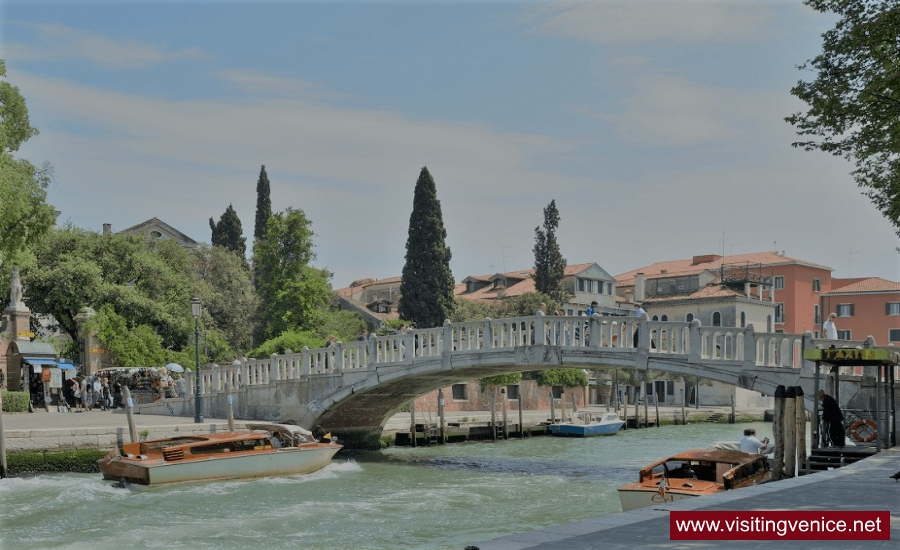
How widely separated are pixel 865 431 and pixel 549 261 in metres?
34.0

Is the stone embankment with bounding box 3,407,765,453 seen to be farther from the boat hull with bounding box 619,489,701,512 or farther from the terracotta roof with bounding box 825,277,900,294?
the terracotta roof with bounding box 825,277,900,294

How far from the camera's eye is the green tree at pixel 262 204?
50.9 m

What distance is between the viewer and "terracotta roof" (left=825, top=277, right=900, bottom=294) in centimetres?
5088

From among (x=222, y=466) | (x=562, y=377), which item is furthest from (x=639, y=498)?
(x=562, y=377)

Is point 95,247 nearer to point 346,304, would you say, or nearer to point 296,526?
point 346,304

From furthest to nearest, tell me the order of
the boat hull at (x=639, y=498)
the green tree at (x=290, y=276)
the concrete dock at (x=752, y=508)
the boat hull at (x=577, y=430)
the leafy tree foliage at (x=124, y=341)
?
1. the green tree at (x=290, y=276)
2. the boat hull at (x=577, y=430)
3. the leafy tree foliage at (x=124, y=341)
4. the boat hull at (x=639, y=498)
5. the concrete dock at (x=752, y=508)

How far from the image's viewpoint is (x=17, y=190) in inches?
746

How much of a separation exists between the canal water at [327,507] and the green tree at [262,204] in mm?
28608

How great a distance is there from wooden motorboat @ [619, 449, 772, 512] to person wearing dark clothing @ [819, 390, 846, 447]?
0.94 m

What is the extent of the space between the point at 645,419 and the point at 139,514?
28381 millimetres

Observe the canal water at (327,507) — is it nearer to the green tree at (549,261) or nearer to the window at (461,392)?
the window at (461,392)

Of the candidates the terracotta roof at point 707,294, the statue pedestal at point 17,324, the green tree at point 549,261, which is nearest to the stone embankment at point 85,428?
the statue pedestal at point 17,324

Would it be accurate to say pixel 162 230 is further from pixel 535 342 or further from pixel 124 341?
pixel 535 342

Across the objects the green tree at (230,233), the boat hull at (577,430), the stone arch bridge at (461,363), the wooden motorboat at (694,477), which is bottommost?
the boat hull at (577,430)
